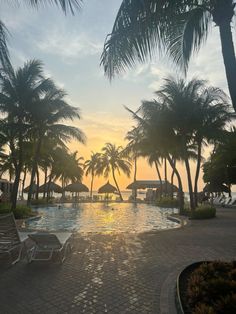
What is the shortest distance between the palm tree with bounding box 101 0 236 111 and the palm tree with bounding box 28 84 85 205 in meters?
13.8

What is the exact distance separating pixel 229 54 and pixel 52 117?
60.7 ft

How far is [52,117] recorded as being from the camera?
22.3 meters

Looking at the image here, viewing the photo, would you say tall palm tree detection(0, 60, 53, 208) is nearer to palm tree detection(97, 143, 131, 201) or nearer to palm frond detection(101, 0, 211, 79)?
palm frond detection(101, 0, 211, 79)

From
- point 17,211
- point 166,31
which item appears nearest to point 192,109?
point 17,211

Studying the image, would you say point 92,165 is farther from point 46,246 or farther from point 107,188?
point 46,246

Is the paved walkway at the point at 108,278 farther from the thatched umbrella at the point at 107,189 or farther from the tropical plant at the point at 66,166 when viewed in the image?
the thatched umbrella at the point at 107,189

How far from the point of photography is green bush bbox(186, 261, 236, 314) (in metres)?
3.86

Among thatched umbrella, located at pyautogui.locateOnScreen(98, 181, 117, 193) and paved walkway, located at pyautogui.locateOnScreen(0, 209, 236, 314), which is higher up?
thatched umbrella, located at pyautogui.locateOnScreen(98, 181, 117, 193)

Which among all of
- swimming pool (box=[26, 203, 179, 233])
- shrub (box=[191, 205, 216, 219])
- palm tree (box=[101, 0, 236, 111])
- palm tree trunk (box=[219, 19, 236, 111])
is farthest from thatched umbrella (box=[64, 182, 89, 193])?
palm tree trunk (box=[219, 19, 236, 111])

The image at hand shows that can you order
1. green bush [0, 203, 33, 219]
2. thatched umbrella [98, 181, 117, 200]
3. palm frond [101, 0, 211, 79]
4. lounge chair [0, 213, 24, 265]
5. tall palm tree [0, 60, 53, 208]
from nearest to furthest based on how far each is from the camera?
1. palm frond [101, 0, 211, 79]
2. lounge chair [0, 213, 24, 265]
3. green bush [0, 203, 33, 219]
4. tall palm tree [0, 60, 53, 208]
5. thatched umbrella [98, 181, 117, 200]

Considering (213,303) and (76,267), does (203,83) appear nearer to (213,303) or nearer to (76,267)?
(76,267)

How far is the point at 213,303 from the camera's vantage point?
4039mm

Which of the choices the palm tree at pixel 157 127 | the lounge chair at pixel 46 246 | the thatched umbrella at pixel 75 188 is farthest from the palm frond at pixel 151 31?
the thatched umbrella at pixel 75 188

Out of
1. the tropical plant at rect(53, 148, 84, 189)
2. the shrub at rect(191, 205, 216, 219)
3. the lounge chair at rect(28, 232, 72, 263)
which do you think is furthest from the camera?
the tropical plant at rect(53, 148, 84, 189)
